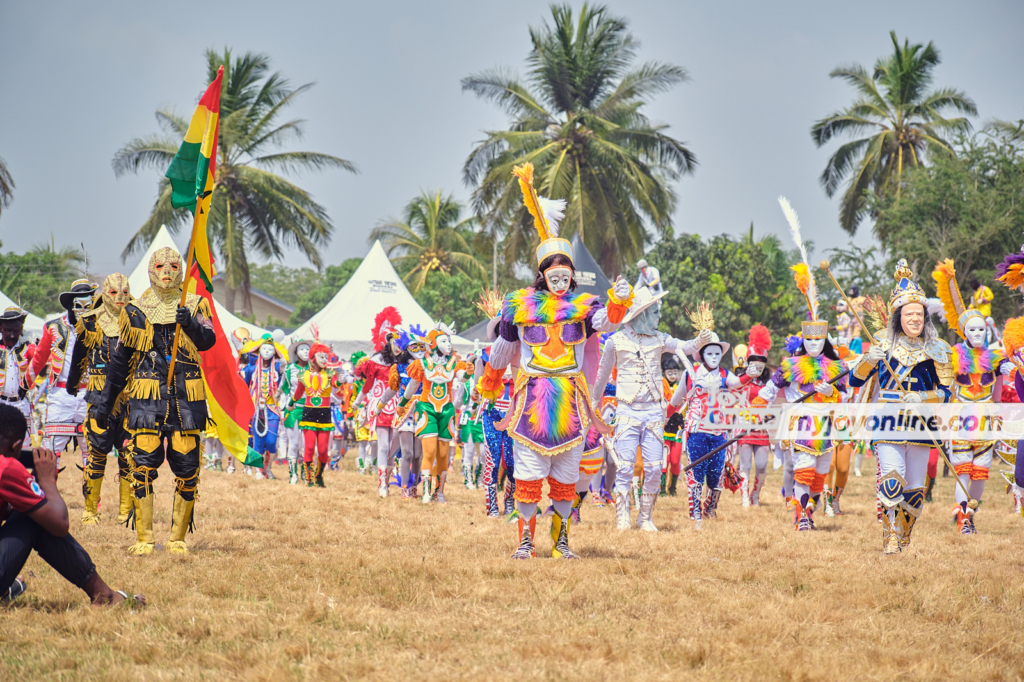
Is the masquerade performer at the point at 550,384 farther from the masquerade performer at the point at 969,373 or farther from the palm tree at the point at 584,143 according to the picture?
the palm tree at the point at 584,143

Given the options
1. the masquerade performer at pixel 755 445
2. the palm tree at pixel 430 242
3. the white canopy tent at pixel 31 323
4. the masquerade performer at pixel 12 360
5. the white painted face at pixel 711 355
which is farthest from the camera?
the palm tree at pixel 430 242

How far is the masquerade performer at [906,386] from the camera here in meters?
7.62

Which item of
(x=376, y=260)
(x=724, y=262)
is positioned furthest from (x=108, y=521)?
(x=724, y=262)

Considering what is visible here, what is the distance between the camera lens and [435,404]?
11273 mm

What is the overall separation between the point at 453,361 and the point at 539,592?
624 centimetres

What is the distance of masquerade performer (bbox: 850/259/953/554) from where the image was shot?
7625mm

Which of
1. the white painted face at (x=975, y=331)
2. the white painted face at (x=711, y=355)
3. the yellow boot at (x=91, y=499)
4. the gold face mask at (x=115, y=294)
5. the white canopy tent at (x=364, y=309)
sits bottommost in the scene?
the yellow boot at (x=91, y=499)

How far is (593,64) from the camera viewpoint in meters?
30.0

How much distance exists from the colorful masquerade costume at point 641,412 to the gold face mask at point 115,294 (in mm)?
4630

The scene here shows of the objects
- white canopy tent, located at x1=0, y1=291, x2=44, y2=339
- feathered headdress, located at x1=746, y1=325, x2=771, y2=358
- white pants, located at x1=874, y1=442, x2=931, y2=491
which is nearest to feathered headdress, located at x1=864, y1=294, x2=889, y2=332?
white pants, located at x1=874, y1=442, x2=931, y2=491

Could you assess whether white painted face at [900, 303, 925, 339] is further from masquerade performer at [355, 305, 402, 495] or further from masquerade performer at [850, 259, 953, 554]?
masquerade performer at [355, 305, 402, 495]

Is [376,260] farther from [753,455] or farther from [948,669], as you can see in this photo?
[948,669]

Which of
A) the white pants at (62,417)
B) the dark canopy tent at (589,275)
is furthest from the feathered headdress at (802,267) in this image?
the dark canopy tent at (589,275)

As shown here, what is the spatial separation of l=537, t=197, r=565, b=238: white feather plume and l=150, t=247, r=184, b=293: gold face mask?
9.26 ft
